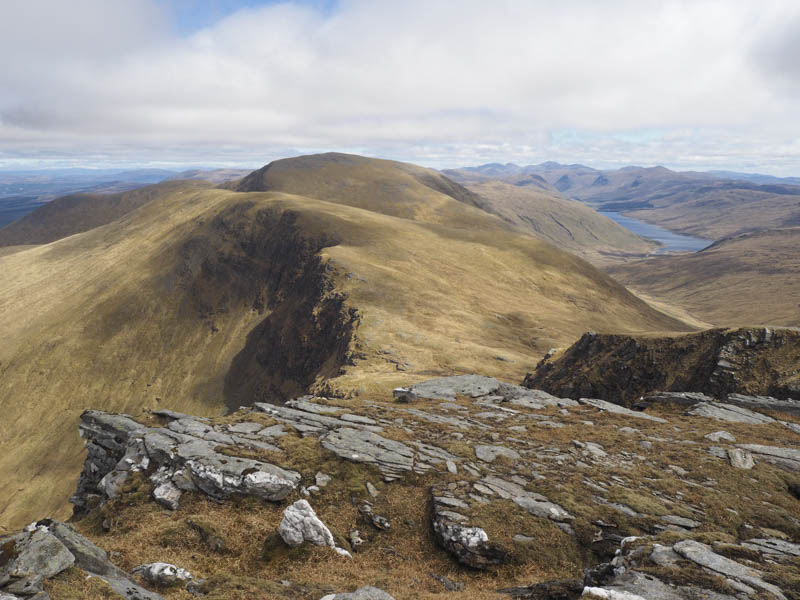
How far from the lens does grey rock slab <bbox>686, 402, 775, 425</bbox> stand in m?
25.0

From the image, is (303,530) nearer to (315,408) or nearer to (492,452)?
(492,452)

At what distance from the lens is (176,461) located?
1708 centimetres

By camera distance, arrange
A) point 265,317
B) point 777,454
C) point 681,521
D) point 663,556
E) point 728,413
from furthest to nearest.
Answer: point 265,317 → point 728,413 → point 777,454 → point 681,521 → point 663,556

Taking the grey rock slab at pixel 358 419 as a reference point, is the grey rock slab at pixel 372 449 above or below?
above

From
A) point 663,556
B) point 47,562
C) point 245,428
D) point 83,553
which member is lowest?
point 245,428

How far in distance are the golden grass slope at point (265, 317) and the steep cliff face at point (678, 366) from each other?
409 inches

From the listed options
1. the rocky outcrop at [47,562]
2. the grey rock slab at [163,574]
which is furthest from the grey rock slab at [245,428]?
the rocky outcrop at [47,562]

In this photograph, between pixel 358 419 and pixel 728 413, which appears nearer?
pixel 358 419

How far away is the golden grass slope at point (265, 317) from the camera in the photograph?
59531 mm

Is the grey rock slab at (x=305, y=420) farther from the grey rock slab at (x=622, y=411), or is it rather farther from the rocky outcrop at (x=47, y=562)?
the grey rock slab at (x=622, y=411)

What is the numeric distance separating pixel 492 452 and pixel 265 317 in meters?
84.7

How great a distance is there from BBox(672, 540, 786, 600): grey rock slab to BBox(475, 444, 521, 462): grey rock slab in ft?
27.2

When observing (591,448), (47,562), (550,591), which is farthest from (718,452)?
(47,562)

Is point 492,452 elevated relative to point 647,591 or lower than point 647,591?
lower
